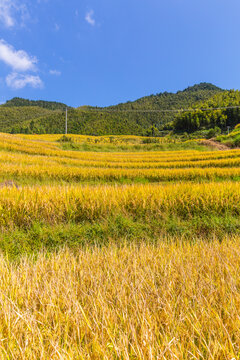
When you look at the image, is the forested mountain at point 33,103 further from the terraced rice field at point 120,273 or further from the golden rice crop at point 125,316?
the golden rice crop at point 125,316

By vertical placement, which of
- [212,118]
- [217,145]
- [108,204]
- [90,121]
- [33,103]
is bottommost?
[108,204]

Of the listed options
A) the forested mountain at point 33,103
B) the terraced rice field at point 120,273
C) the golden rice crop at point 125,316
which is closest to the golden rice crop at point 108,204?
the terraced rice field at point 120,273

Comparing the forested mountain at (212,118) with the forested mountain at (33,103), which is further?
the forested mountain at (33,103)

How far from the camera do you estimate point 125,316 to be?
849 millimetres

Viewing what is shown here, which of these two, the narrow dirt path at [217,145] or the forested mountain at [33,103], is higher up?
the forested mountain at [33,103]

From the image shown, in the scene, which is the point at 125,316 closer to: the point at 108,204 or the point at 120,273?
the point at 120,273

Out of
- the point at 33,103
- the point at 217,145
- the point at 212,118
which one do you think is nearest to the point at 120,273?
the point at 217,145

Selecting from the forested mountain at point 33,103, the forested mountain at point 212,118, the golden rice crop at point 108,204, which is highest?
the forested mountain at point 33,103

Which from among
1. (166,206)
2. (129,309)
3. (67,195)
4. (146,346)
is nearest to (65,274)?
(129,309)

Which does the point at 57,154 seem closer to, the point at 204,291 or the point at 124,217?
the point at 124,217

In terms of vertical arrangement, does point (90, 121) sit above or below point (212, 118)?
above

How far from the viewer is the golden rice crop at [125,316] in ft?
2.23

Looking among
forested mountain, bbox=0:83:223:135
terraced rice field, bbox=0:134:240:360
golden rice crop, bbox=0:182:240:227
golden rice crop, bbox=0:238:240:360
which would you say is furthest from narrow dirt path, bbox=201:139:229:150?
forested mountain, bbox=0:83:223:135

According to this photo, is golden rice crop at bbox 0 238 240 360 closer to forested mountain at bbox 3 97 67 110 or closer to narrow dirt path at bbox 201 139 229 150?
→ narrow dirt path at bbox 201 139 229 150
